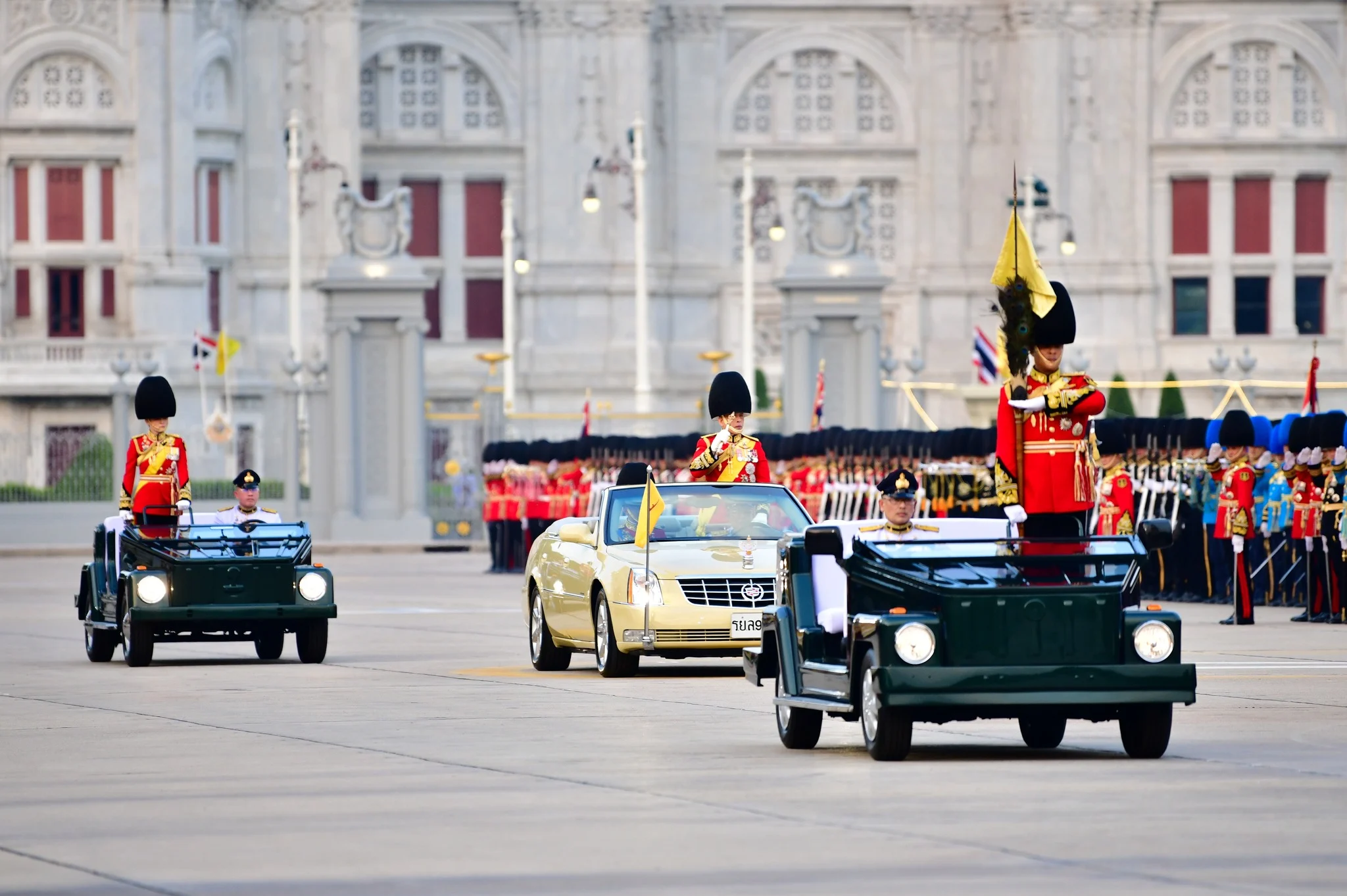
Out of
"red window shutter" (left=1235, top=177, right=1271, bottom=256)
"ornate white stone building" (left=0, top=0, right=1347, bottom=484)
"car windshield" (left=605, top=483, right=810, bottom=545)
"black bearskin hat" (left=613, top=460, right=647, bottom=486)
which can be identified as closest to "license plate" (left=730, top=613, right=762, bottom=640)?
"car windshield" (left=605, top=483, right=810, bottom=545)

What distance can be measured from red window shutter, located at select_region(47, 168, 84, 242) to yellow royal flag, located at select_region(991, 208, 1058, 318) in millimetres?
51705

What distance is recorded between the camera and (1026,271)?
14.8 m

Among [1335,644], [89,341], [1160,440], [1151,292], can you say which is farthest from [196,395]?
[1335,644]

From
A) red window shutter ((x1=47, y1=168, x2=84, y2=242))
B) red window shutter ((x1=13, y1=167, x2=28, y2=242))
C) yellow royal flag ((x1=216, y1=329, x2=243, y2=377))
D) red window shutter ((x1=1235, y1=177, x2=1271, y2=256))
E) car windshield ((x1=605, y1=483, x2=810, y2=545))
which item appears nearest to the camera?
→ car windshield ((x1=605, y1=483, x2=810, y2=545))

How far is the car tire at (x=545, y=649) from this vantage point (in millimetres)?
20828

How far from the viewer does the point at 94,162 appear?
6425cm

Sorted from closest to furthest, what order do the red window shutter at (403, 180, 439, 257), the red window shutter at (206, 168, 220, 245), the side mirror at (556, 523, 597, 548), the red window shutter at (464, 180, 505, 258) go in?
the side mirror at (556, 523, 597, 548)
the red window shutter at (206, 168, 220, 245)
the red window shutter at (403, 180, 439, 257)
the red window shutter at (464, 180, 505, 258)

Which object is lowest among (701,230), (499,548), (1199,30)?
(499,548)

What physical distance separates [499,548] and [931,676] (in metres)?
27.7

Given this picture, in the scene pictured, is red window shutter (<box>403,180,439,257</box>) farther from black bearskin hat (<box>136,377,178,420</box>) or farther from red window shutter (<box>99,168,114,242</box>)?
black bearskin hat (<box>136,377,178,420</box>)

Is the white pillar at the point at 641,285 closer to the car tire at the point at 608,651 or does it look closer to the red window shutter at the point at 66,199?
the red window shutter at the point at 66,199

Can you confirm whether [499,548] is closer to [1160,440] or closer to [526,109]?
[1160,440]

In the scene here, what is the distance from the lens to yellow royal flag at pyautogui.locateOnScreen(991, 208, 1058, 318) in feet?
48.2

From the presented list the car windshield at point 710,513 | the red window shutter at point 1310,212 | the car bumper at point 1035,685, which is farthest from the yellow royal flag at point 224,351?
the car bumper at point 1035,685
